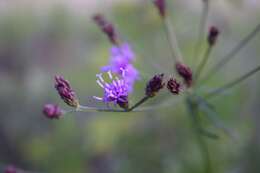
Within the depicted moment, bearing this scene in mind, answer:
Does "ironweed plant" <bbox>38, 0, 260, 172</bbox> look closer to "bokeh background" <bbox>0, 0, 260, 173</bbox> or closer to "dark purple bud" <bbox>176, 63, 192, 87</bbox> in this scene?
"dark purple bud" <bbox>176, 63, 192, 87</bbox>

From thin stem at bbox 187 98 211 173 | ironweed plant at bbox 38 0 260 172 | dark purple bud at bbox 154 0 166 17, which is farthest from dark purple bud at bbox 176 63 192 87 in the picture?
dark purple bud at bbox 154 0 166 17

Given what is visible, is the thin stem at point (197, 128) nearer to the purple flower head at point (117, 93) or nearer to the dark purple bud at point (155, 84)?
the purple flower head at point (117, 93)

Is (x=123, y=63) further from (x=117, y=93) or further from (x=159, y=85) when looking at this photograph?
(x=159, y=85)

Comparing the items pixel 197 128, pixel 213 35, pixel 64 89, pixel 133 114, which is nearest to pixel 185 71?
pixel 213 35

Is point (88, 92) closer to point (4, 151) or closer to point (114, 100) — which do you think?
point (4, 151)

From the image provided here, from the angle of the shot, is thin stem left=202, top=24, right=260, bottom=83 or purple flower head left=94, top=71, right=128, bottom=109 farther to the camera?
thin stem left=202, top=24, right=260, bottom=83

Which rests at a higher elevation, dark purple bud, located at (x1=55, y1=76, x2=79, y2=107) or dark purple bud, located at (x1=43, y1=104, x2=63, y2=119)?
dark purple bud, located at (x1=55, y1=76, x2=79, y2=107)
